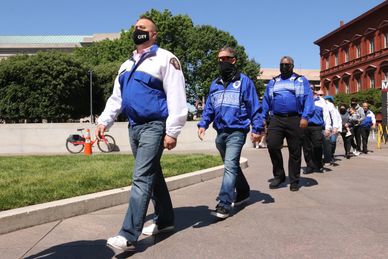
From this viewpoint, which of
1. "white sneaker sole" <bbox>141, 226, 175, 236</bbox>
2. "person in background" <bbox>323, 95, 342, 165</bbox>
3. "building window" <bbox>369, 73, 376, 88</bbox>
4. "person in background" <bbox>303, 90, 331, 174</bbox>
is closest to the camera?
"white sneaker sole" <bbox>141, 226, 175, 236</bbox>

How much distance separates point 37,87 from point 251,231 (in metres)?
42.8

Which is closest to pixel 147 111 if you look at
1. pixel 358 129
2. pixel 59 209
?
pixel 59 209

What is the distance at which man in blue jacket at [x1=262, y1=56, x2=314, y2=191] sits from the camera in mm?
7133

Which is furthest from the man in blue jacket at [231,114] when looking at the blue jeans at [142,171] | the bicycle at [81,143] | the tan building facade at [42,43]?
the tan building facade at [42,43]

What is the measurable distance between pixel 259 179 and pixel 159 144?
16.7 ft

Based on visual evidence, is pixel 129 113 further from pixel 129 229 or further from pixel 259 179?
pixel 259 179

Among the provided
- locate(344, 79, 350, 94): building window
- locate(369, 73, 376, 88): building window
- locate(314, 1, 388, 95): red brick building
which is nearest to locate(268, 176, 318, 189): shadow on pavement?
locate(314, 1, 388, 95): red brick building

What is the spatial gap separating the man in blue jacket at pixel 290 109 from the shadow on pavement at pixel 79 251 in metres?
3.62

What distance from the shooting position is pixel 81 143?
17141 millimetres

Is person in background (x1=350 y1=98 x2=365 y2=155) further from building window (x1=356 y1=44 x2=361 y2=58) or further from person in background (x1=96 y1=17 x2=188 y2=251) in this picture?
building window (x1=356 y1=44 x2=361 y2=58)

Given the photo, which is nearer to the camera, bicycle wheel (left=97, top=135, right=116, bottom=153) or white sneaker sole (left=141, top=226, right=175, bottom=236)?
white sneaker sole (left=141, top=226, right=175, bottom=236)

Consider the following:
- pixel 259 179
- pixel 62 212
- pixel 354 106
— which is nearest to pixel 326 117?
pixel 259 179

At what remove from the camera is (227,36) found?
185ft

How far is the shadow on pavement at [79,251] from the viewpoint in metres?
4.03
